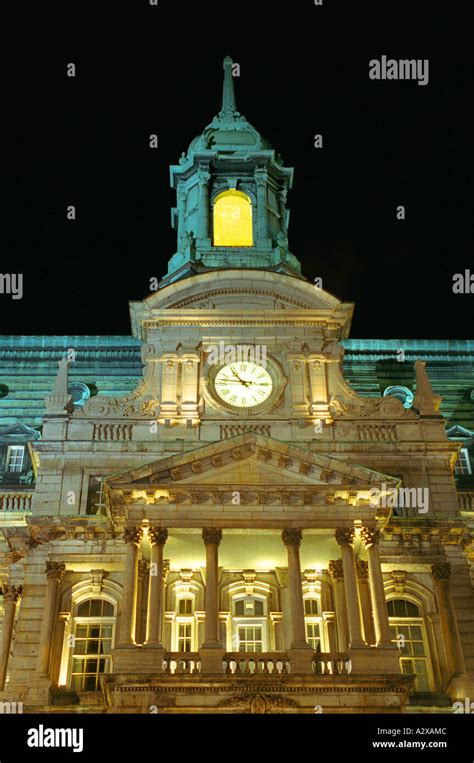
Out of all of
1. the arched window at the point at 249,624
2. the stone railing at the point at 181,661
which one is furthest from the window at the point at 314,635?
the stone railing at the point at 181,661

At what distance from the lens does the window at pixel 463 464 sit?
4181 centimetres

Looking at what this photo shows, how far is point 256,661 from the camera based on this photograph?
30875 millimetres

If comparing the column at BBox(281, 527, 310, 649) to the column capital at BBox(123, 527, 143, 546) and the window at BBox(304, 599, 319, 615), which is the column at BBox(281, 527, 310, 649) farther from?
the column capital at BBox(123, 527, 143, 546)

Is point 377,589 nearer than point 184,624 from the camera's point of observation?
Yes

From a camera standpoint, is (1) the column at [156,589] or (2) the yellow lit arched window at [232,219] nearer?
(1) the column at [156,589]

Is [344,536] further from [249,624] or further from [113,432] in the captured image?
[113,432]

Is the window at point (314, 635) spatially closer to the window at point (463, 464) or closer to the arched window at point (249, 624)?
the arched window at point (249, 624)

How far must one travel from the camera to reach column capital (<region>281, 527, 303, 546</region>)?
1318 inches

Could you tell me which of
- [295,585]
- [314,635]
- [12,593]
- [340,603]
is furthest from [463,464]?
[12,593]

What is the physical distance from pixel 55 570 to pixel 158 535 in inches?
164

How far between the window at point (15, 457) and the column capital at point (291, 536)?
13257mm

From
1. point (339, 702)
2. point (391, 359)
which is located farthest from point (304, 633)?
point (391, 359)

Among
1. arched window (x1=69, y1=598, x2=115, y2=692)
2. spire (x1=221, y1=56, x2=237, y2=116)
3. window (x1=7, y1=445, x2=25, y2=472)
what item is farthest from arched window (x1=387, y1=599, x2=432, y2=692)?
spire (x1=221, y1=56, x2=237, y2=116)

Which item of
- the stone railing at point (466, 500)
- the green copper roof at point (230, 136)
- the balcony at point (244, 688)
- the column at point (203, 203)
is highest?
the green copper roof at point (230, 136)
